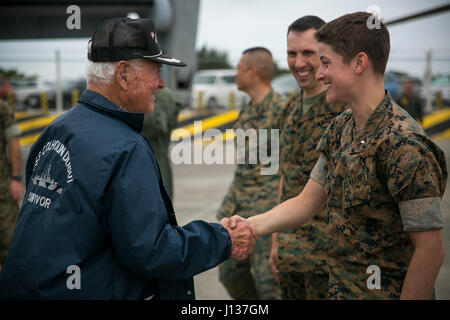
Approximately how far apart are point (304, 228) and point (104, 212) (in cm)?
171

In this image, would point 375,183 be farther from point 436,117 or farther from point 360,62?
point 436,117

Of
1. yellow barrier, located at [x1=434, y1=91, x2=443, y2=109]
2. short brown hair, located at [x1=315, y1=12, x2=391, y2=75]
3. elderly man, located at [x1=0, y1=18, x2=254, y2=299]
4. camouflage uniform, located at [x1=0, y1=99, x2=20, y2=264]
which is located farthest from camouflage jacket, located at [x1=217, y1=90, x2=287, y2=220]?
yellow barrier, located at [x1=434, y1=91, x2=443, y2=109]

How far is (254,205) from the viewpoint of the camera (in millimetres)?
4305

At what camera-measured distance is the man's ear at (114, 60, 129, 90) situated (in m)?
2.08

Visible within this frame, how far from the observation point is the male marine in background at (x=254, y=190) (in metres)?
4.14

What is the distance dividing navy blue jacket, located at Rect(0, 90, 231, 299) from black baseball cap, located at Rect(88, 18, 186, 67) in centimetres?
24

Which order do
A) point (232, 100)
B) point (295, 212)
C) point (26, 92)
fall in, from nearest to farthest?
point (295, 212) < point (26, 92) < point (232, 100)

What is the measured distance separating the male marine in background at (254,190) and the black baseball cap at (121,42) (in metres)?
2.01

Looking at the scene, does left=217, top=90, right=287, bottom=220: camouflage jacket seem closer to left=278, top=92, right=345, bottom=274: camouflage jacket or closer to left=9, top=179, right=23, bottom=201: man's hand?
left=278, top=92, right=345, bottom=274: camouflage jacket

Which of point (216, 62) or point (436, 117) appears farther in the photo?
point (216, 62)

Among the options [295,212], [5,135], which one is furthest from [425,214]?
[5,135]

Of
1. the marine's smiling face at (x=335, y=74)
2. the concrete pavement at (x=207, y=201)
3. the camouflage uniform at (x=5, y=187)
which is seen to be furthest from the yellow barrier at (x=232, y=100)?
the marine's smiling face at (x=335, y=74)

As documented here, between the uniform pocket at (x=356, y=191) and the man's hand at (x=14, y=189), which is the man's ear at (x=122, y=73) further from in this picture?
the man's hand at (x=14, y=189)
